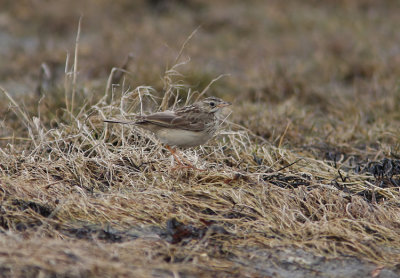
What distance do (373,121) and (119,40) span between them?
575 cm

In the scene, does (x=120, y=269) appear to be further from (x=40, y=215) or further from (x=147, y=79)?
(x=147, y=79)

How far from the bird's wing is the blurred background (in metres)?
0.98

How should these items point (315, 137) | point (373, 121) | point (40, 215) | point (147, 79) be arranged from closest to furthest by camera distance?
point (40, 215)
point (315, 137)
point (373, 121)
point (147, 79)

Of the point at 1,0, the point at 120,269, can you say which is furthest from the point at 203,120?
the point at 1,0

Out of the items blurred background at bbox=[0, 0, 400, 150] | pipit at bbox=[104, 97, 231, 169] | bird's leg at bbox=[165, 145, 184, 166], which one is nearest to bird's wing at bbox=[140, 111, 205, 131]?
pipit at bbox=[104, 97, 231, 169]

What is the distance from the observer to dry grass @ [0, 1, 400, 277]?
446 cm

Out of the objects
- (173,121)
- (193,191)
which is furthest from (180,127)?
(193,191)

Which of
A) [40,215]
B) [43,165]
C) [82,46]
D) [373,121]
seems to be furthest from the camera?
[82,46]

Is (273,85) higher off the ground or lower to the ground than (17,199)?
lower

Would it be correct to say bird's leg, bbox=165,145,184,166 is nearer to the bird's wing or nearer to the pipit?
the pipit

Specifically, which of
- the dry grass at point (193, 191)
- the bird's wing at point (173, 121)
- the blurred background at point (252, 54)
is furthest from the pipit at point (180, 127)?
the blurred background at point (252, 54)

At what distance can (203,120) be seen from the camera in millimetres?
6141

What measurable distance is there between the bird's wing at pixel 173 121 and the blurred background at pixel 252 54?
3.21ft

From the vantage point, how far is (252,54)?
39.6 ft
